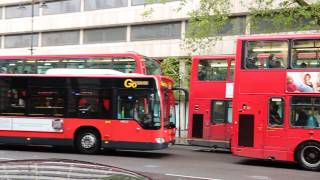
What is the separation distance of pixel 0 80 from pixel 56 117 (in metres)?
2.73

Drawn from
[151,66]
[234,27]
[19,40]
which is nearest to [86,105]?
[151,66]

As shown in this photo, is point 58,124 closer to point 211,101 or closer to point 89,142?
point 89,142

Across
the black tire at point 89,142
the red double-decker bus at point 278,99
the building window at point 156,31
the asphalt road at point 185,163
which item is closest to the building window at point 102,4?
the building window at point 156,31

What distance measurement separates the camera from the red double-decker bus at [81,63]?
1923 centimetres

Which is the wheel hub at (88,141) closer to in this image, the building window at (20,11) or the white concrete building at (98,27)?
the white concrete building at (98,27)

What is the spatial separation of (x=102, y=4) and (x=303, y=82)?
29.6m

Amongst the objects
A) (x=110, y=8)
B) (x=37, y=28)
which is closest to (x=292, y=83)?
(x=110, y=8)

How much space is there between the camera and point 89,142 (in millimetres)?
18406

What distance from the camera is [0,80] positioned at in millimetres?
19672

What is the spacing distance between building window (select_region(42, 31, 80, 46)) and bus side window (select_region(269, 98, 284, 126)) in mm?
31038

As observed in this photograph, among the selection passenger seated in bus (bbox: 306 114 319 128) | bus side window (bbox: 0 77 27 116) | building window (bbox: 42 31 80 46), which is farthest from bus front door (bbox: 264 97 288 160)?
building window (bbox: 42 31 80 46)

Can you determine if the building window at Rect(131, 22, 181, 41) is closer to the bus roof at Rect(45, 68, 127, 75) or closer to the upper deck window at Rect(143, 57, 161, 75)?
the upper deck window at Rect(143, 57, 161, 75)

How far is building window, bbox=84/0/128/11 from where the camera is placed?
41.6m

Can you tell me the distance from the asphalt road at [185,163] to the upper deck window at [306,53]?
3052mm
